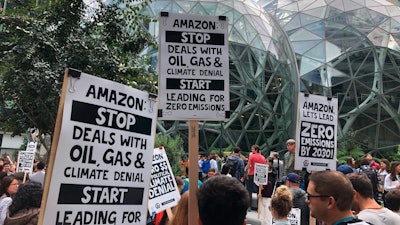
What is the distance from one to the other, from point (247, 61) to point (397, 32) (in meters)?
16.7

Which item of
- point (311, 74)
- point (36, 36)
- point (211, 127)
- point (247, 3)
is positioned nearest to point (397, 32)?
point (311, 74)

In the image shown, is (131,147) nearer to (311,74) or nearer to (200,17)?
(200,17)

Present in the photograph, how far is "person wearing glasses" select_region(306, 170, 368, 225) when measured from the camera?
2.82 meters

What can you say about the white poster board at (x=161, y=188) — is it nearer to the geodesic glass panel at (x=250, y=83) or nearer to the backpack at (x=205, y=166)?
the backpack at (x=205, y=166)

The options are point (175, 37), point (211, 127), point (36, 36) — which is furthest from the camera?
point (211, 127)

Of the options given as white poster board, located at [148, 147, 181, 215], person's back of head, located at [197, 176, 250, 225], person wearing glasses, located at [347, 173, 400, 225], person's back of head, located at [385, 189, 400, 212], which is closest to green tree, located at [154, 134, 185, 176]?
white poster board, located at [148, 147, 181, 215]

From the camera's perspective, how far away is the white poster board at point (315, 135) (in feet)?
18.3

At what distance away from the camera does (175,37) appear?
12.7 feet

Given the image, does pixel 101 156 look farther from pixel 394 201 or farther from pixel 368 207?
pixel 394 201

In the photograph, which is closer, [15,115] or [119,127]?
[119,127]

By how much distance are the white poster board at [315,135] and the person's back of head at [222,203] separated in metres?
3.37

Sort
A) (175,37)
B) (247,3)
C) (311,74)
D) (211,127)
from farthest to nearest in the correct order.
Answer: (311,74), (247,3), (211,127), (175,37)

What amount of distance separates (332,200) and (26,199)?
2.72 metres

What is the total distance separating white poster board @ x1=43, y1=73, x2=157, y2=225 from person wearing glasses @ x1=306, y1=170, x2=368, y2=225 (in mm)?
1416
